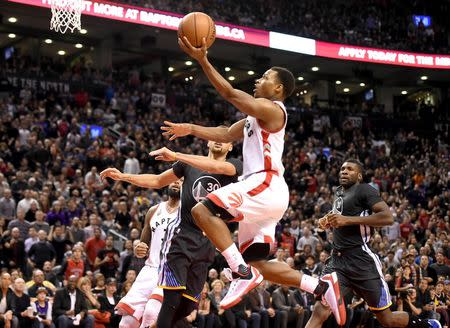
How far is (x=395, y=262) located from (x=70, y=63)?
20.7m

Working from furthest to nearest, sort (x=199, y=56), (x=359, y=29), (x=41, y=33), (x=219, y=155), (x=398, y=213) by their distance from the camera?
(x=359, y=29)
(x=41, y=33)
(x=398, y=213)
(x=219, y=155)
(x=199, y=56)

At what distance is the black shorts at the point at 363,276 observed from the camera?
8047 mm

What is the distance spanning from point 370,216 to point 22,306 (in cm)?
646

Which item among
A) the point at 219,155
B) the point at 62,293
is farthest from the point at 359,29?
the point at 219,155

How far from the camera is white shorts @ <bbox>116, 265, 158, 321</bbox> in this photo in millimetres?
7367

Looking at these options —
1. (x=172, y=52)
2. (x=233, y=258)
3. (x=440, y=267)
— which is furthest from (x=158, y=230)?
(x=172, y=52)

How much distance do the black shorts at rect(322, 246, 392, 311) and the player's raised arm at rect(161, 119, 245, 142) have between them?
2618 millimetres

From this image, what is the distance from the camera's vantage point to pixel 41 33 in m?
30.1

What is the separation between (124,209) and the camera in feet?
52.5

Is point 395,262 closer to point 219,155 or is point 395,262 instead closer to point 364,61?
point 219,155

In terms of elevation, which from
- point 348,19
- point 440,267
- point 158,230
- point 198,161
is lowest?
point 440,267

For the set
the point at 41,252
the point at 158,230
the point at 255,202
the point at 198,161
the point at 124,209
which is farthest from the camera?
the point at 124,209

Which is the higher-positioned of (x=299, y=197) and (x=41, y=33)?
(x=41, y=33)

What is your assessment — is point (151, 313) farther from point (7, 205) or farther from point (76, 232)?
point (7, 205)
